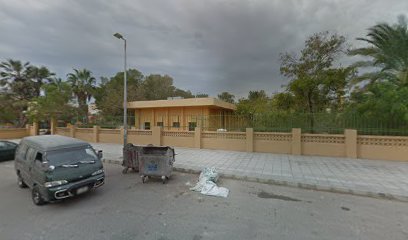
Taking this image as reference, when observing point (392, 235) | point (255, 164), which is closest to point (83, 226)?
point (392, 235)

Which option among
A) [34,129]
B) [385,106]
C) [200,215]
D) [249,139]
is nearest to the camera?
[200,215]

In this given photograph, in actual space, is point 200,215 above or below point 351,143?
below

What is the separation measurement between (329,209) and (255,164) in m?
4.14

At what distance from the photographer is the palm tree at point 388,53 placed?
1052cm

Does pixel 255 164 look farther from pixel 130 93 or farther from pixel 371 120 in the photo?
pixel 130 93

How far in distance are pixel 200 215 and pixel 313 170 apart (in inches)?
216

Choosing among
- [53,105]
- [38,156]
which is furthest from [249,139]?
[53,105]

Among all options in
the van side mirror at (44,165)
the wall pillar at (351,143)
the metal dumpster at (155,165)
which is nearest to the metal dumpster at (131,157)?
the metal dumpster at (155,165)

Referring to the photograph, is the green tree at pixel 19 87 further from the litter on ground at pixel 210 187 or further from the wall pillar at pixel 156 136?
the litter on ground at pixel 210 187

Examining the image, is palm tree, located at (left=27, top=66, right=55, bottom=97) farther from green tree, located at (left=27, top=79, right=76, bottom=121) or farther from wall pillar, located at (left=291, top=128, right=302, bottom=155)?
wall pillar, located at (left=291, top=128, right=302, bottom=155)

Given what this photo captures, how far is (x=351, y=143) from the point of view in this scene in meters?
9.86

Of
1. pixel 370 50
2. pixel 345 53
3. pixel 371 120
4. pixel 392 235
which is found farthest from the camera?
pixel 345 53

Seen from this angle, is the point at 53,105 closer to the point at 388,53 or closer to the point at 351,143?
the point at 351,143

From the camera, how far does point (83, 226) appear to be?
3980 mm
